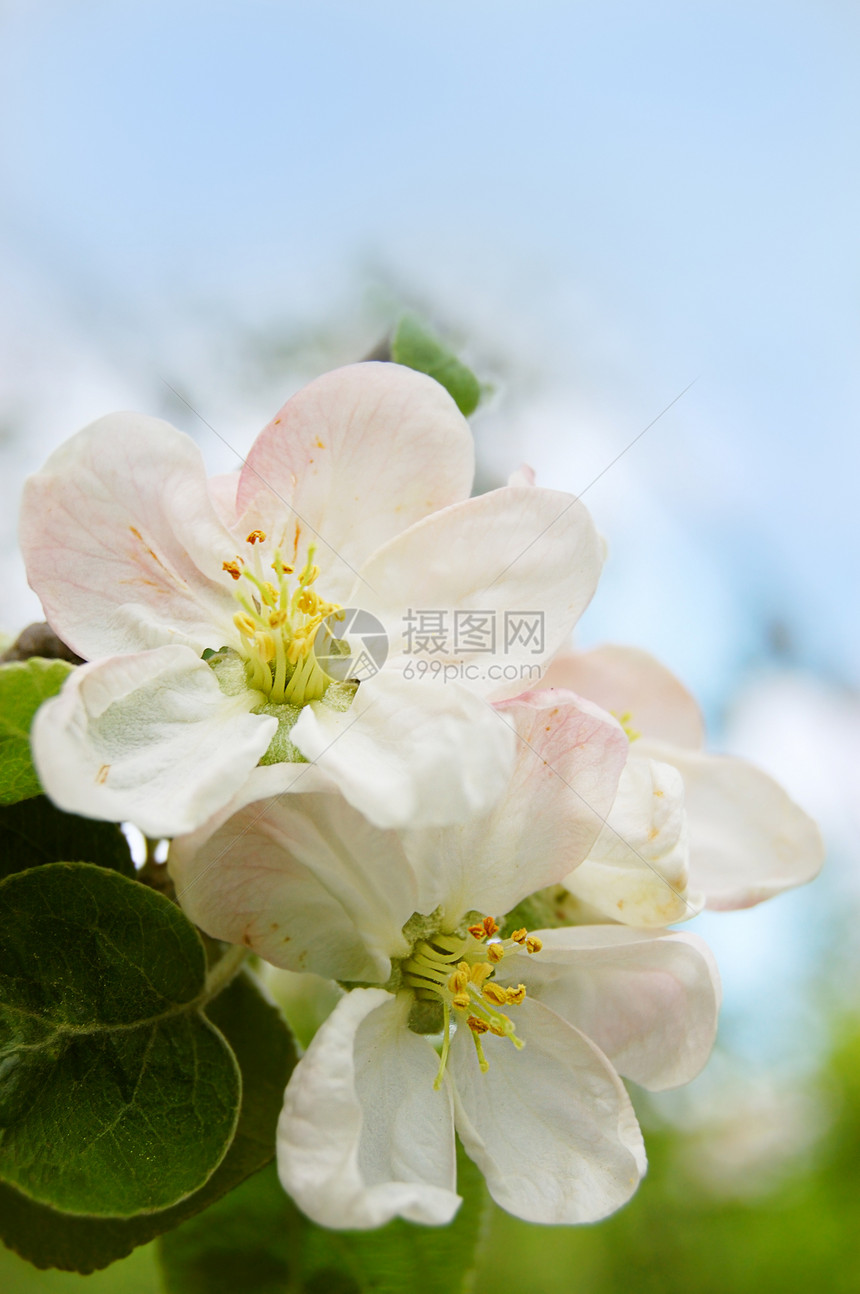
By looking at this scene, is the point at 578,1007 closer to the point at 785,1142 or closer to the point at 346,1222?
the point at 346,1222

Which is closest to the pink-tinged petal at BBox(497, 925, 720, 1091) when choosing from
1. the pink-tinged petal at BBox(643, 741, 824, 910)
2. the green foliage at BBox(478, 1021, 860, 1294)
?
the pink-tinged petal at BBox(643, 741, 824, 910)

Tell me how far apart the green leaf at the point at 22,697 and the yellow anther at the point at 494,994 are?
0.88 ft

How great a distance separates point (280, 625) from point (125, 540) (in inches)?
3.8

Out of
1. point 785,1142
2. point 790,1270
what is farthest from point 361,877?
point 785,1142

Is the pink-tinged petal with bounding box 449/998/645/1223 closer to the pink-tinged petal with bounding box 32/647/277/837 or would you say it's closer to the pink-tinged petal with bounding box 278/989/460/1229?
the pink-tinged petal with bounding box 278/989/460/1229

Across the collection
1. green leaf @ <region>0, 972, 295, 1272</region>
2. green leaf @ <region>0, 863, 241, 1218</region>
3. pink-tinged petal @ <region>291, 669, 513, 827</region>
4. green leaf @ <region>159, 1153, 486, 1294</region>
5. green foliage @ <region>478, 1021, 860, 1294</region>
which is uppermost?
pink-tinged petal @ <region>291, 669, 513, 827</region>

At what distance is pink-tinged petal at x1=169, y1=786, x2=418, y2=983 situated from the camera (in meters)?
0.54

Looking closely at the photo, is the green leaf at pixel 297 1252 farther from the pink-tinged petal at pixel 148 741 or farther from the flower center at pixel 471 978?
the pink-tinged petal at pixel 148 741

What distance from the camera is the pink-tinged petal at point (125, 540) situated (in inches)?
22.6

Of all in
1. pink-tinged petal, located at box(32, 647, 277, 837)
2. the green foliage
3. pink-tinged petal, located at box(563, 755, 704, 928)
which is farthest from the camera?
the green foliage

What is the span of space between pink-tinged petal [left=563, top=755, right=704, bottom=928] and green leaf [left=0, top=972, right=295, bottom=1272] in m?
0.23

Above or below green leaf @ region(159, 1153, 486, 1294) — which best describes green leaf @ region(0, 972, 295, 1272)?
above

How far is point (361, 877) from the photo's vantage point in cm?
57

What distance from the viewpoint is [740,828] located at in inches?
31.6
